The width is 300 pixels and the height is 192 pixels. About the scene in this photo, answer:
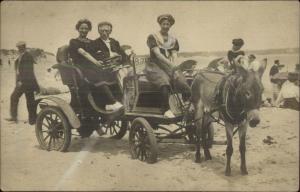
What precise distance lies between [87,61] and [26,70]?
1.34 metres

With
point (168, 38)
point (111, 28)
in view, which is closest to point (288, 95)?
point (168, 38)

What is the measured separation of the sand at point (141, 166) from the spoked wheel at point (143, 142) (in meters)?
0.12

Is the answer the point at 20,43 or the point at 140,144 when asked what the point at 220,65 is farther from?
the point at 20,43

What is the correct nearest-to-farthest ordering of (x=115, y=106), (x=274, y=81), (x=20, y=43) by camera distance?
1. (x=115, y=106)
2. (x=20, y=43)
3. (x=274, y=81)

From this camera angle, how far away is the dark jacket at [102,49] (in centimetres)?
635

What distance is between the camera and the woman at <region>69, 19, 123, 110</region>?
625cm

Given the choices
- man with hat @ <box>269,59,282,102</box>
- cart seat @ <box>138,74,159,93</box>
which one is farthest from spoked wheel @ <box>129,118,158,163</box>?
man with hat @ <box>269,59,282,102</box>

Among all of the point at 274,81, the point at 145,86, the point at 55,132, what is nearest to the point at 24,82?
the point at 55,132

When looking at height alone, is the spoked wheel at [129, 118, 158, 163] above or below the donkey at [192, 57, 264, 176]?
below

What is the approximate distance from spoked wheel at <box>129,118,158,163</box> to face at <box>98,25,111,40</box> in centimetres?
132

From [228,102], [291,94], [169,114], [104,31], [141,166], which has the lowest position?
[141,166]

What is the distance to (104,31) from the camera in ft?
20.6

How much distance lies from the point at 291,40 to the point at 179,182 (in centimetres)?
275

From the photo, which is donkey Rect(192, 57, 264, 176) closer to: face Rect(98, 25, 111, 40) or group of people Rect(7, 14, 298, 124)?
group of people Rect(7, 14, 298, 124)
